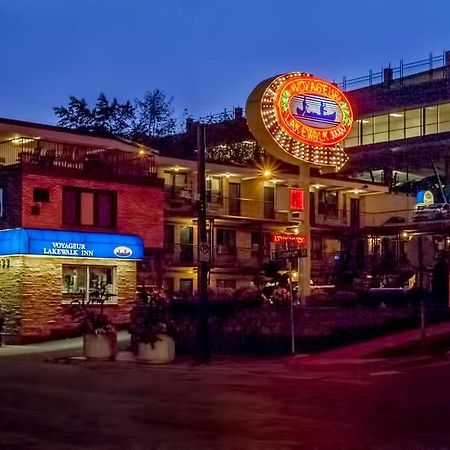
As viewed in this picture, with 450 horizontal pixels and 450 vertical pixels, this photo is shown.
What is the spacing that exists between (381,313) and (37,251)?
46.0ft

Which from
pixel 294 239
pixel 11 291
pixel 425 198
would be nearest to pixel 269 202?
pixel 425 198

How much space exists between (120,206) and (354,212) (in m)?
24.0

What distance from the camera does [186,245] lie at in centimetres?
5038

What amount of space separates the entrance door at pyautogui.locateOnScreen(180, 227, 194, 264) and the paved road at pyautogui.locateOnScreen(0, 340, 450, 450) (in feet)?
86.9

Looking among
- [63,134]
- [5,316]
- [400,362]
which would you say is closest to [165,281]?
[63,134]

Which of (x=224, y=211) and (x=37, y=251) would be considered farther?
(x=224, y=211)

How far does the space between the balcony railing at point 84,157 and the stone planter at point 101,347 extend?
511 inches

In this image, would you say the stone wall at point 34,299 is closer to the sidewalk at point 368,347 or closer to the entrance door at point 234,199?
the sidewalk at point 368,347

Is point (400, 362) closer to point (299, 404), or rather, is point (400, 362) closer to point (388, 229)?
point (299, 404)

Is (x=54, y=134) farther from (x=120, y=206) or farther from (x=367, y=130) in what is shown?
(x=367, y=130)

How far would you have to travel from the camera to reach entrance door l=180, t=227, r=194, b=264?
50.1m

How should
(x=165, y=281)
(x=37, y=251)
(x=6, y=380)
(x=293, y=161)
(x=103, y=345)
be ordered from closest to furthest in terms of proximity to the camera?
(x=6, y=380)
(x=103, y=345)
(x=293, y=161)
(x=37, y=251)
(x=165, y=281)

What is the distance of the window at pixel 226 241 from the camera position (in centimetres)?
5275

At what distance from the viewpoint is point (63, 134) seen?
140 ft
